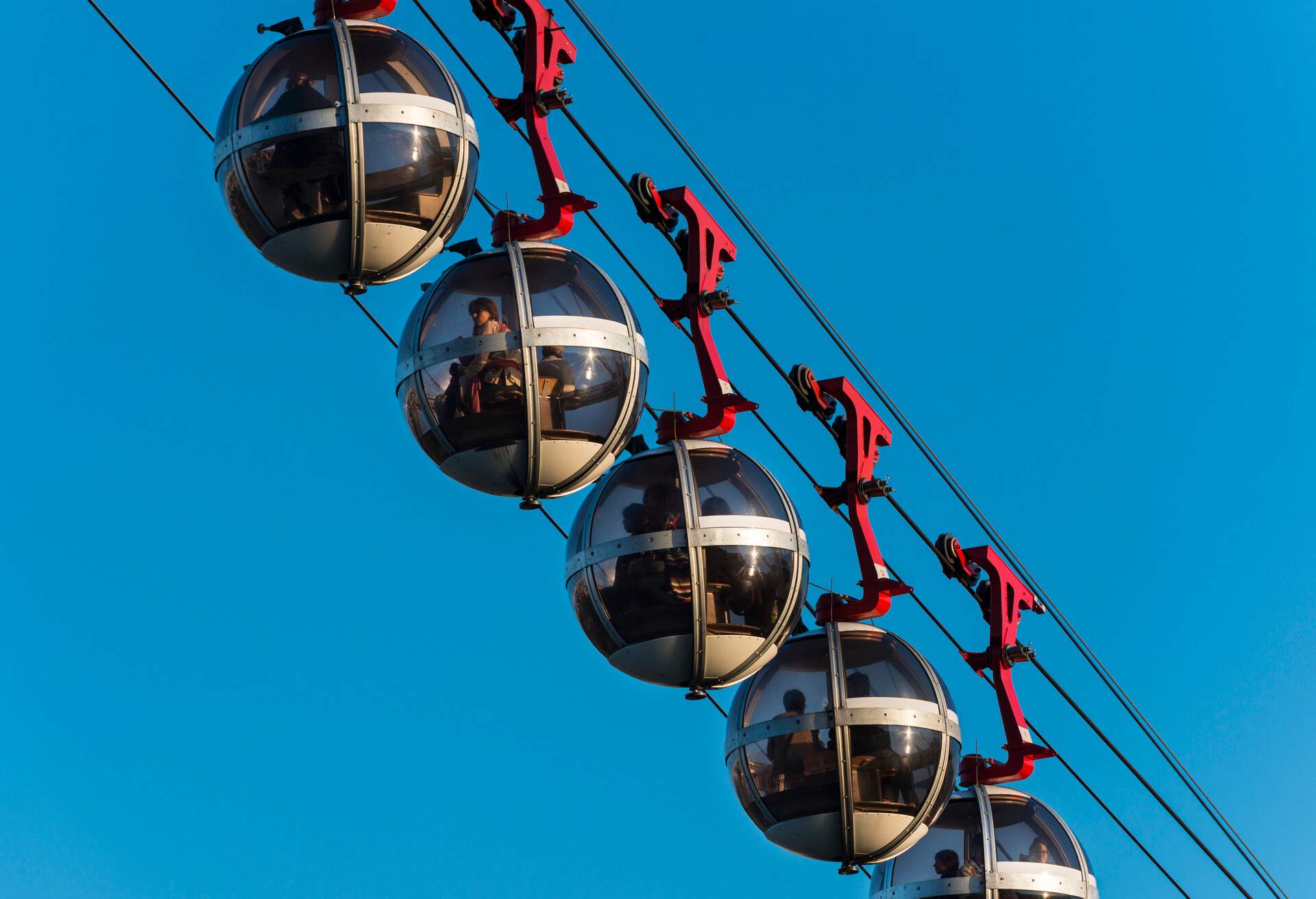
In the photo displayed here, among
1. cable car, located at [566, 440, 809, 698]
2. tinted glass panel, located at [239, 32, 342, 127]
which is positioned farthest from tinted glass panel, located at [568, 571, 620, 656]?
tinted glass panel, located at [239, 32, 342, 127]

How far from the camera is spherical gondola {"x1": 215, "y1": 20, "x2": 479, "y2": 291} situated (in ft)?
39.9

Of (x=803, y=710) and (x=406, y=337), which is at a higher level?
(x=406, y=337)

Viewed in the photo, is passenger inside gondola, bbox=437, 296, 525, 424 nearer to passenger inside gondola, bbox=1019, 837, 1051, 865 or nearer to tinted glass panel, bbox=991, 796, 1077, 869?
tinted glass panel, bbox=991, 796, 1077, 869

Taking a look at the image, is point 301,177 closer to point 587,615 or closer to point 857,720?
point 587,615

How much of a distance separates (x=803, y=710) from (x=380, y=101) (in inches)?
185

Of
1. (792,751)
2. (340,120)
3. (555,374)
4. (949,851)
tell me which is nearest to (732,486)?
(555,374)

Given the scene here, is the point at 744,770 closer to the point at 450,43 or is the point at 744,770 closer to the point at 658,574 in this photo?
the point at 658,574

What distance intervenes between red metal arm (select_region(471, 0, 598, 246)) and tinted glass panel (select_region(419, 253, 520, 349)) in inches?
22.5

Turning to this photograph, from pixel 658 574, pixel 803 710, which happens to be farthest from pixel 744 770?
pixel 658 574

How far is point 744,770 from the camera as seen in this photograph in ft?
48.0

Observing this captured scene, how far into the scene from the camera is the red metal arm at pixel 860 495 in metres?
14.9

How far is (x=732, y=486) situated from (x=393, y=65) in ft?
10.3

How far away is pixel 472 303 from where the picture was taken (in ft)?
42.2

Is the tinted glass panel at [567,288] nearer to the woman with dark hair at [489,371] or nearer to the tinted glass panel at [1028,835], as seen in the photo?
the woman with dark hair at [489,371]
